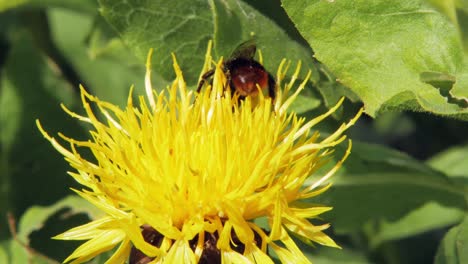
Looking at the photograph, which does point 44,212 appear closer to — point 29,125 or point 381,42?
point 29,125

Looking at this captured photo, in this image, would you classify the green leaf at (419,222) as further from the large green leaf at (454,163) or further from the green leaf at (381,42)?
the green leaf at (381,42)

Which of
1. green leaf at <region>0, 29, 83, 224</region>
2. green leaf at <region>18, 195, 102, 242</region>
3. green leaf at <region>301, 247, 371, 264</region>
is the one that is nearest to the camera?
green leaf at <region>18, 195, 102, 242</region>

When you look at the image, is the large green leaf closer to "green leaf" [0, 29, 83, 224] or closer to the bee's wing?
the bee's wing

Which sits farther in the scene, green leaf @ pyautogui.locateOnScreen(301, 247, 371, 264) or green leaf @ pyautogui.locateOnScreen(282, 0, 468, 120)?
green leaf @ pyautogui.locateOnScreen(301, 247, 371, 264)

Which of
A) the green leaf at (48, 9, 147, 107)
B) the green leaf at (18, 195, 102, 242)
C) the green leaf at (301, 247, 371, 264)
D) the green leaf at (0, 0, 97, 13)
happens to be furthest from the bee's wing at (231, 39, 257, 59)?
the green leaf at (48, 9, 147, 107)

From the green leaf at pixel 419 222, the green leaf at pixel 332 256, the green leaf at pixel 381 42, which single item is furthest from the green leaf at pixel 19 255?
the green leaf at pixel 419 222
